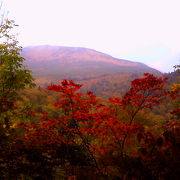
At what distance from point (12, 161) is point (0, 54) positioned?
16.6ft

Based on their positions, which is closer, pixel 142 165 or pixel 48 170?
pixel 142 165

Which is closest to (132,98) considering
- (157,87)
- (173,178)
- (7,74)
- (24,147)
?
(157,87)

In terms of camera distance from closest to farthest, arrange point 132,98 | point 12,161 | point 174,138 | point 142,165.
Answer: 1. point 174,138
2. point 142,165
3. point 132,98
4. point 12,161

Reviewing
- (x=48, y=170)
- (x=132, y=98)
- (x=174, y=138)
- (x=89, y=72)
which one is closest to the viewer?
(x=174, y=138)

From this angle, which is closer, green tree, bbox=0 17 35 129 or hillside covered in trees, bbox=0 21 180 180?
hillside covered in trees, bbox=0 21 180 180

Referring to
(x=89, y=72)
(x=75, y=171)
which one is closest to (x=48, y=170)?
(x=75, y=171)

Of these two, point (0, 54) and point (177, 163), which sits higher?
point (0, 54)

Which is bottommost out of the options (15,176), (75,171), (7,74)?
(75,171)

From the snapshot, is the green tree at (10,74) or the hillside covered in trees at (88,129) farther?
the green tree at (10,74)

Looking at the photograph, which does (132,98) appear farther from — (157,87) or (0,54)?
(0,54)

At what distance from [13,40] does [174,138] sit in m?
8.43

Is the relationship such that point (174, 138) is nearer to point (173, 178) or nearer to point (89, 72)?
point (173, 178)

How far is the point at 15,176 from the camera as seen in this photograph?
571 centimetres

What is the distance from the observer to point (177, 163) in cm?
281
